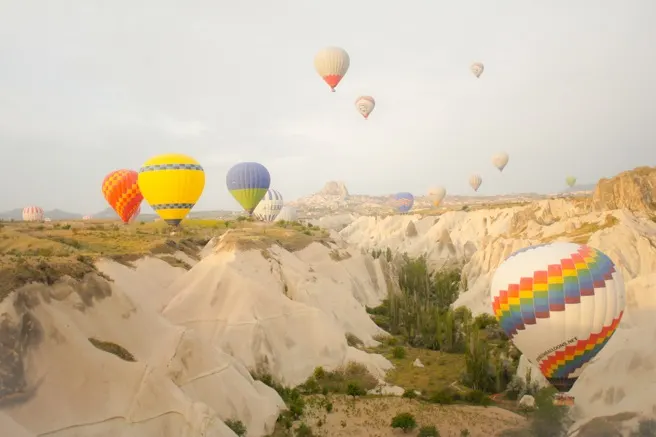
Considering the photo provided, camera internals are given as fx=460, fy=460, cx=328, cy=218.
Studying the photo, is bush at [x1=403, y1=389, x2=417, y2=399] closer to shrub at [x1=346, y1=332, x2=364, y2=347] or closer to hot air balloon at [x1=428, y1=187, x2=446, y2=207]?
shrub at [x1=346, y1=332, x2=364, y2=347]

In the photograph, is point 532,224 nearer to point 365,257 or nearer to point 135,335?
point 365,257

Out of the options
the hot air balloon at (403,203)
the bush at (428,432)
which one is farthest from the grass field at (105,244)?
the hot air balloon at (403,203)

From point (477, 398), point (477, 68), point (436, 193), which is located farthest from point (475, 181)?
point (477, 398)

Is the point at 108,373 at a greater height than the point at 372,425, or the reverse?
the point at 108,373

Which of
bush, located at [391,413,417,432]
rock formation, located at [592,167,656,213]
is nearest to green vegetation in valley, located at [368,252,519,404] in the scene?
bush, located at [391,413,417,432]

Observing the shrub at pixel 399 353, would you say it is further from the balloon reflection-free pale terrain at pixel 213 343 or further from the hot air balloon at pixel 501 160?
the hot air balloon at pixel 501 160

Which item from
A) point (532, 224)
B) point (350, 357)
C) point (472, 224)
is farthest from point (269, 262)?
point (472, 224)
